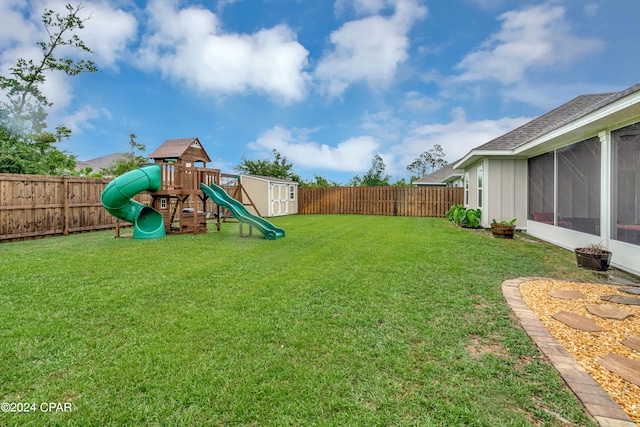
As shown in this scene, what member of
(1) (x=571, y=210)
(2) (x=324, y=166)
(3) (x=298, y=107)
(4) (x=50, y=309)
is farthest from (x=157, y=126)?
(1) (x=571, y=210)

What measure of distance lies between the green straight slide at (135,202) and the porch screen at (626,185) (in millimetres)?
10099

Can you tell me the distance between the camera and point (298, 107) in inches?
814

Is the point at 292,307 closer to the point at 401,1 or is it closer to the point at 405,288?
the point at 405,288

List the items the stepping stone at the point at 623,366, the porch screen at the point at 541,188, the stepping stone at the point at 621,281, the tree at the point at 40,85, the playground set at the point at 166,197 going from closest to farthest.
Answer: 1. the stepping stone at the point at 623,366
2. the stepping stone at the point at 621,281
3. the porch screen at the point at 541,188
4. the playground set at the point at 166,197
5. the tree at the point at 40,85

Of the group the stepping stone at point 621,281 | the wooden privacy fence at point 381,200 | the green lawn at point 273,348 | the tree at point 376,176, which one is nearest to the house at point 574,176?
the stepping stone at point 621,281

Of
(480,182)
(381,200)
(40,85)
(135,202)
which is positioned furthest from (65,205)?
(381,200)

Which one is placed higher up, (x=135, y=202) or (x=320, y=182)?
(x=320, y=182)

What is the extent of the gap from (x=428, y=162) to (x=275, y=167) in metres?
20.0

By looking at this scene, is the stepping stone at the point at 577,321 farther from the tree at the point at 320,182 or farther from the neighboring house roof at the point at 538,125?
the tree at the point at 320,182

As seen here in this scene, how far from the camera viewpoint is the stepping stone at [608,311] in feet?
9.64

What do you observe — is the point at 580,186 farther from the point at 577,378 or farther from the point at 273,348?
A: the point at 273,348

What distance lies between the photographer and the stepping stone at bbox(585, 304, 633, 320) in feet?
9.64

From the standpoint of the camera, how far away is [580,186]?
21.1 ft

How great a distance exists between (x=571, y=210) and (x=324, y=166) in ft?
84.2
